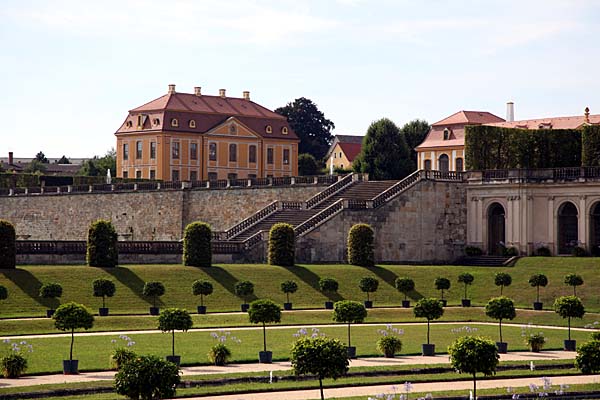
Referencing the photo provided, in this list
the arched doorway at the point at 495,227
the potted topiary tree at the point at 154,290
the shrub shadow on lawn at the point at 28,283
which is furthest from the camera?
the arched doorway at the point at 495,227

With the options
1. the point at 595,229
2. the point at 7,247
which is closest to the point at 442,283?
the point at 595,229

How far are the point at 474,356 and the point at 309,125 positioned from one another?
119 meters

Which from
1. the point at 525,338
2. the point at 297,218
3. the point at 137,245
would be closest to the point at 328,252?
the point at 297,218

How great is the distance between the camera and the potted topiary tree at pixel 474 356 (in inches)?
1099

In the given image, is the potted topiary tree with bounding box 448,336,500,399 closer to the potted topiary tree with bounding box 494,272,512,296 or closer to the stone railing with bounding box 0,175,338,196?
the potted topiary tree with bounding box 494,272,512,296

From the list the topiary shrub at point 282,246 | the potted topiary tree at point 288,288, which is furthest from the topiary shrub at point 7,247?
the topiary shrub at point 282,246

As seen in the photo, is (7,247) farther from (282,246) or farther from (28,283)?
(282,246)

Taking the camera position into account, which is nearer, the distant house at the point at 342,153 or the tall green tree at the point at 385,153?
the tall green tree at the point at 385,153

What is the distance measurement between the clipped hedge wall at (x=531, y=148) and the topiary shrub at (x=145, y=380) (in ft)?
167

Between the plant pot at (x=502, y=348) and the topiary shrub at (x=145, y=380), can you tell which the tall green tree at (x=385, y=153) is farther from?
the topiary shrub at (x=145, y=380)

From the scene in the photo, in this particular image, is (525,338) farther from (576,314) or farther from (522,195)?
(522,195)

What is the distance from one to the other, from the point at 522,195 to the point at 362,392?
1604 inches

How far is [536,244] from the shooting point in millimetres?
67750

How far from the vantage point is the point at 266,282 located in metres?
55.6
